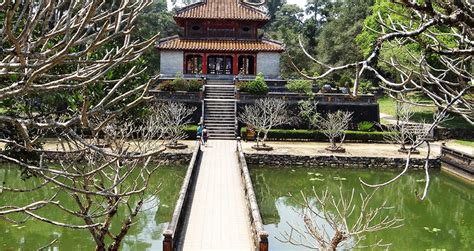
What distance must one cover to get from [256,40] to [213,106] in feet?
23.9

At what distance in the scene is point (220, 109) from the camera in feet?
90.3

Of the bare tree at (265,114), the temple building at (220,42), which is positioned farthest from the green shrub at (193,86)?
the temple building at (220,42)

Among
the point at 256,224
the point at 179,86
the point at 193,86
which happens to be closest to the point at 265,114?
the point at 193,86

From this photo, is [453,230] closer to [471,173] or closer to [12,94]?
[471,173]

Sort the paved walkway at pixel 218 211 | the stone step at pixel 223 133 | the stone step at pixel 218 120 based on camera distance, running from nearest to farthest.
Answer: the paved walkway at pixel 218 211 → the stone step at pixel 223 133 → the stone step at pixel 218 120

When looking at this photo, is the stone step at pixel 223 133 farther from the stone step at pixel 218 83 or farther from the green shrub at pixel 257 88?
the stone step at pixel 218 83

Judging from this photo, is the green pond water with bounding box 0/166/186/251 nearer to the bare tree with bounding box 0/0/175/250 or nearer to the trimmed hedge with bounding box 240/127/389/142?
the bare tree with bounding box 0/0/175/250

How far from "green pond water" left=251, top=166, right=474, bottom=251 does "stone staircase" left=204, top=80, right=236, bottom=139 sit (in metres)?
4.37

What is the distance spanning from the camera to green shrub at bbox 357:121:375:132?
27.1 m

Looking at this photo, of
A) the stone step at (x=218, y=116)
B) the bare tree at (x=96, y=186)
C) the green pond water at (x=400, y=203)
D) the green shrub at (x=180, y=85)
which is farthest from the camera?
the green shrub at (x=180, y=85)

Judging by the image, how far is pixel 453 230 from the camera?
1509 cm

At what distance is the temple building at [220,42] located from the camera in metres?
31.4

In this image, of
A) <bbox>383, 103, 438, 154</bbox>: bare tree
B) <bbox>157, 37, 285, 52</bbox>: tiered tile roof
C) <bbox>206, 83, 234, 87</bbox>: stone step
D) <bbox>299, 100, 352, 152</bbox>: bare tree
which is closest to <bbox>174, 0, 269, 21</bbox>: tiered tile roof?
<bbox>157, 37, 285, 52</bbox>: tiered tile roof

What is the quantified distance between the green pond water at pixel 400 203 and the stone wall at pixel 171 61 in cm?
1217
